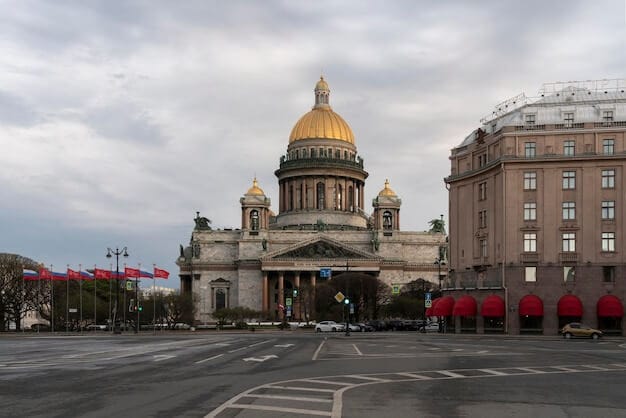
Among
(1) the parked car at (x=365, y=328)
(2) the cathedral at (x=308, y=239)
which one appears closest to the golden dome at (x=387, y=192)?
(2) the cathedral at (x=308, y=239)

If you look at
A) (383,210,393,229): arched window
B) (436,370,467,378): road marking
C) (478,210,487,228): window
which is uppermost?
(383,210,393,229): arched window

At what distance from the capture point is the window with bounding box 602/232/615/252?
234ft

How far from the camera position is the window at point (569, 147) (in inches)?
2906

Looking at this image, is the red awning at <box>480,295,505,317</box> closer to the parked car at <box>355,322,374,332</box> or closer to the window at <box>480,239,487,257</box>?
the window at <box>480,239,487,257</box>

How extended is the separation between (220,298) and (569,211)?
93.0 meters

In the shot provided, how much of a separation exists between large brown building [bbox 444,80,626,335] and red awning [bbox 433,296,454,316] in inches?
76.5

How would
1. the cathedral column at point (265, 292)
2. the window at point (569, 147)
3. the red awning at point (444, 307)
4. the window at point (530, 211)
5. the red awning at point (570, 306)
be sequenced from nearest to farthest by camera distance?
1. the red awning at point (570, 306)
2. the window at point (569, 147)
3. the window at point (530, 211)
4. the red awning at point (444, 307)
5. the cathedral column at point (265, 292)

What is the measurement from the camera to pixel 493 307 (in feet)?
240

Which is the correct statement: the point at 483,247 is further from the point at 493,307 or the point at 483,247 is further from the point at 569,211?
the point at 569,211

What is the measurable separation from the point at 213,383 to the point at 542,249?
53.3m

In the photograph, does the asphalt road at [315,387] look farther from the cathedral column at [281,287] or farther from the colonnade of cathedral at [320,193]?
the colonnade of cathedral at [320,193]

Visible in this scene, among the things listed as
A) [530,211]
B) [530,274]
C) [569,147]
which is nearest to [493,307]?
[530,274]

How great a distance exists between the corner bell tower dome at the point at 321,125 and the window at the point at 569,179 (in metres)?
97.6

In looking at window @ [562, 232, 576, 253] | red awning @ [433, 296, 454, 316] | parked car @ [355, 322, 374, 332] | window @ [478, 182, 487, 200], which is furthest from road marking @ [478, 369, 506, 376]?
parked car @ [355, 322, 374, 332]
